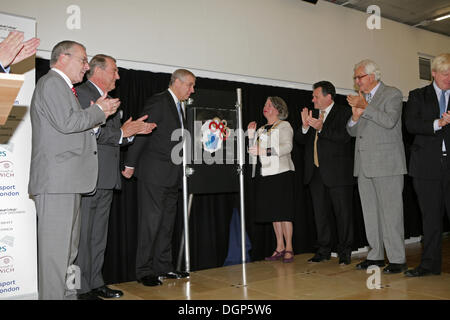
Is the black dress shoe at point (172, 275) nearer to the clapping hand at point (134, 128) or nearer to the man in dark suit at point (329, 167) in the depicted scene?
the clapping hand at point (134, 128)

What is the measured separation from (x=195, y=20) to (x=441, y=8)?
457 cm

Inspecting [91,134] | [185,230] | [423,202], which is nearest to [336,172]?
[423,202]

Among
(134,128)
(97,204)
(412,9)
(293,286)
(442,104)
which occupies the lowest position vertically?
(293,286)

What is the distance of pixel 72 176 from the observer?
2.48m

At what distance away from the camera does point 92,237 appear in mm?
3148

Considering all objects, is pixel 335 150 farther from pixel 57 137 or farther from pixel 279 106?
pixel 57 137

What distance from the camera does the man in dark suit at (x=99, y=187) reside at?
3.03 meters

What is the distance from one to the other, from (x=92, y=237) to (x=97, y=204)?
0.89ft

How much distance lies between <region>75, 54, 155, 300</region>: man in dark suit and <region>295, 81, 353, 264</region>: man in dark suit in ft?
6.61

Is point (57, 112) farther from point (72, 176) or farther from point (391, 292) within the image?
point (391, 292)

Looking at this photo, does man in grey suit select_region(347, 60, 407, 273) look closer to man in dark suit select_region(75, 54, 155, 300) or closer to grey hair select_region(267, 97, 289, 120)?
grey hair select_region(267, 97, 289, 120)

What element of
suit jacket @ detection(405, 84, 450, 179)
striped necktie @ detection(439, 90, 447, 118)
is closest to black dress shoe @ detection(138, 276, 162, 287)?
suit jacket @ detection(405, 84, 450, 179)

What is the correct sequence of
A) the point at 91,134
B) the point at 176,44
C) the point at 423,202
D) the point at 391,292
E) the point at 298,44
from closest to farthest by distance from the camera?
the point at 91,134, the point at 391,292, the point at 423,202, the point at 176,44, the point at 298,44

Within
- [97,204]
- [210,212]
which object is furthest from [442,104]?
[97,204]
